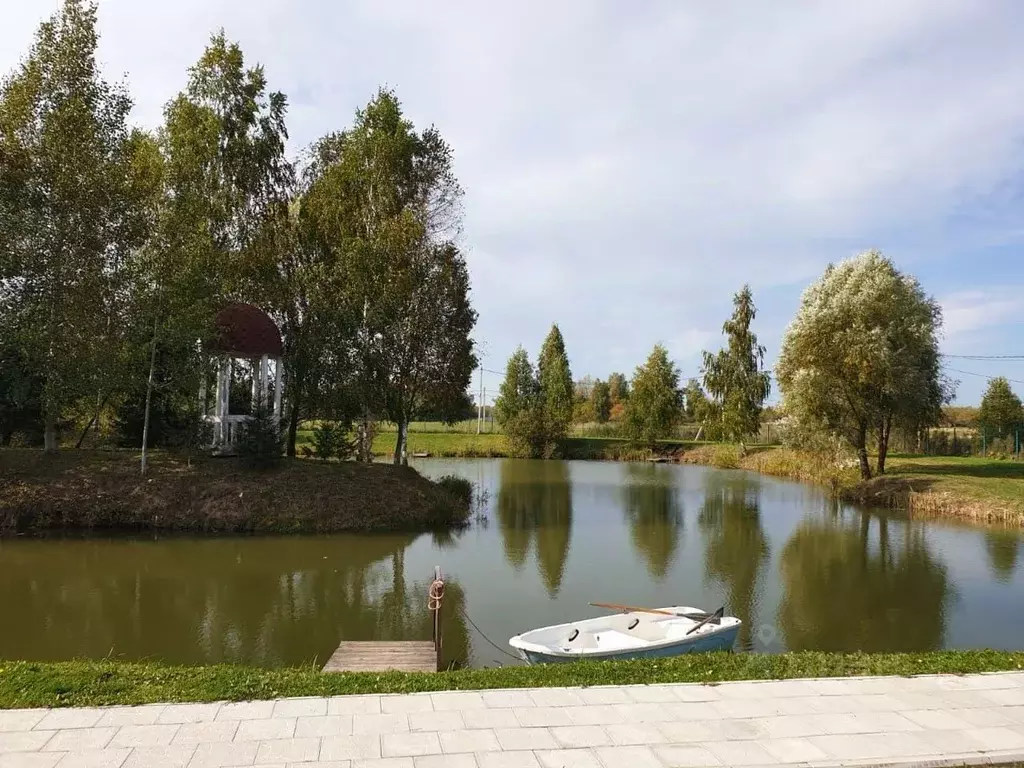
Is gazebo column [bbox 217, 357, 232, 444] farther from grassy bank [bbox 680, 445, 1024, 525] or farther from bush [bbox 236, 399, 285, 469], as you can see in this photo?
Answer: grassy bank [bbox 680, 445, 1024, 525]

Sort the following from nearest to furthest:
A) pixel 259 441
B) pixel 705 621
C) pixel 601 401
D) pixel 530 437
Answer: pixel 705 621
pixel 259 441
pixel 530 437
pixel 601 401

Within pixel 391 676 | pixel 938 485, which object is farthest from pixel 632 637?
pixel 938 485

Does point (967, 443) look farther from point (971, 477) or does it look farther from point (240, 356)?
point (240, 356)

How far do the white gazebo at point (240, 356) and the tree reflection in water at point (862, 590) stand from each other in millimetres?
13846

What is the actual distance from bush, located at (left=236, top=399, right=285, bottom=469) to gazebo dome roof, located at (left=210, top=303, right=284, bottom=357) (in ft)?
7.60

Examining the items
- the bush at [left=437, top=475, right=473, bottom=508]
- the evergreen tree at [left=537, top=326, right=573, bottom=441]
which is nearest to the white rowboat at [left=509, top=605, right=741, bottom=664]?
the bush at [left=437, top=475, right=473, bottom=508]

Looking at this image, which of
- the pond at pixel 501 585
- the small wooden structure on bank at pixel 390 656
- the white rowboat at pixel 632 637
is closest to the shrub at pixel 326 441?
the pond at pixel 501 585

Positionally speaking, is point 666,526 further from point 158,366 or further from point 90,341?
point 90,341

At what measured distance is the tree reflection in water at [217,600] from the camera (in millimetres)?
9039

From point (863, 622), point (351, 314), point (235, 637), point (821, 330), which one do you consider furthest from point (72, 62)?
point (821, 330)

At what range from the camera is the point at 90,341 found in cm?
1769

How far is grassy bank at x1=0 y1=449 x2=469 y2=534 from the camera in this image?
16.3 meters

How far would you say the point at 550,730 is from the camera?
5.03 meters

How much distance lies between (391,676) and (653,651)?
3255mm
